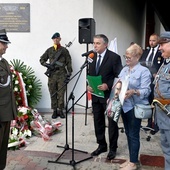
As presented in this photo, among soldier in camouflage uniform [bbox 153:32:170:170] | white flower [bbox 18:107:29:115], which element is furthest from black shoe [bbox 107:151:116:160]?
white flower [bbox 18:107:29:115]

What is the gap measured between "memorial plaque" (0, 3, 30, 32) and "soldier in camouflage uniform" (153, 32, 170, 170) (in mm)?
4767

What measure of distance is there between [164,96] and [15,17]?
511cm

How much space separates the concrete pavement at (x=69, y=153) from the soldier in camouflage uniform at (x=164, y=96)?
0.93 metres

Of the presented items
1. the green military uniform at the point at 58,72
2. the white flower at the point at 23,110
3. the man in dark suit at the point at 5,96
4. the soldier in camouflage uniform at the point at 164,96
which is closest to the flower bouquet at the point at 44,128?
the white flower at the point at 23,110

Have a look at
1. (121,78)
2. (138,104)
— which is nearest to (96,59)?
(121,78)

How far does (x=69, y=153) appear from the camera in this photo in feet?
14.6

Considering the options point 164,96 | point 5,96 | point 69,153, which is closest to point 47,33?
point 69,153

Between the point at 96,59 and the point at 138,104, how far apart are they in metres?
0.99

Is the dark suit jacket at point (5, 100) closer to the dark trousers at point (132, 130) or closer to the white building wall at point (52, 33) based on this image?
the dark trousers at point (132, 130)

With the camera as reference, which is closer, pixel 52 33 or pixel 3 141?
pixel 3 141

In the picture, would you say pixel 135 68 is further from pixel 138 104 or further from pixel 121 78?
pixel 138 104

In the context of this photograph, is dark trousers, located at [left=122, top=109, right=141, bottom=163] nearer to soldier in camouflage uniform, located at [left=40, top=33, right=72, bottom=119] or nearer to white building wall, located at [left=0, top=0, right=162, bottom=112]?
soldier in camouflage uniform, located at [left=40, top=33, right=72, bottom=119]

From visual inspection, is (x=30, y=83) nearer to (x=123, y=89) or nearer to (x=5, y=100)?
(x=5, y=100)

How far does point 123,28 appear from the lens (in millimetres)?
Answer: 9219
